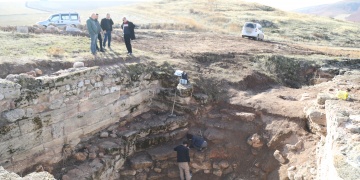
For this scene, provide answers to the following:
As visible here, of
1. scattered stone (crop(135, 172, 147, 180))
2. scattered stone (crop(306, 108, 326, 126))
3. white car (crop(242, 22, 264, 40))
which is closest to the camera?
scattered stone (crop(306, 108, 326, 126))

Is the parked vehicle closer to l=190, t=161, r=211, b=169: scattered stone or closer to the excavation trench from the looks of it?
the excavation trench

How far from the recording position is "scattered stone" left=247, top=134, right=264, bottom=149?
373 inches

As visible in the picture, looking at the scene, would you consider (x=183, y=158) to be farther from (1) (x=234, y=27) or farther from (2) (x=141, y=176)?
(1) (x=234, y=27)

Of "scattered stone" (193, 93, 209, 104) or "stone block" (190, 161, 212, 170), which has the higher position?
"scattered stone" (193, 93, 209, 104)

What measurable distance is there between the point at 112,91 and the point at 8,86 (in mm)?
2989

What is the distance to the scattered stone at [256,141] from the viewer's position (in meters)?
9.48

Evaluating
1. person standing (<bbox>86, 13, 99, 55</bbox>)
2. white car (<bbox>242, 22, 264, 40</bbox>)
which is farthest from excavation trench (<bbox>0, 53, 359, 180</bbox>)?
white car (<bbox>242, 22, 264, 40</bbox>)

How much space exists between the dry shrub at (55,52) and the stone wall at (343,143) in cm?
820

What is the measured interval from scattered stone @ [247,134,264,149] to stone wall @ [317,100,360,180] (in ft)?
6.50

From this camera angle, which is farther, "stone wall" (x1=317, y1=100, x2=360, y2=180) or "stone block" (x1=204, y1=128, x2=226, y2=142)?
"stone block" (x1=204, y1=128, x2=226, y2=142)

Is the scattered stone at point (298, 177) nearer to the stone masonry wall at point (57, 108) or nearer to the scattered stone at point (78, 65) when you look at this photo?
the stone masonry wall at point (57, 108)

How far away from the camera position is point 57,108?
828 centimetres

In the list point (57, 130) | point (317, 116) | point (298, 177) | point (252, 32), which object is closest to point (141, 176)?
point (57, 130)

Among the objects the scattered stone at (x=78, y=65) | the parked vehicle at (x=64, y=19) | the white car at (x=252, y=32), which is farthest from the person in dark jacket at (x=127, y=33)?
the white car at (x=252, y=32)
